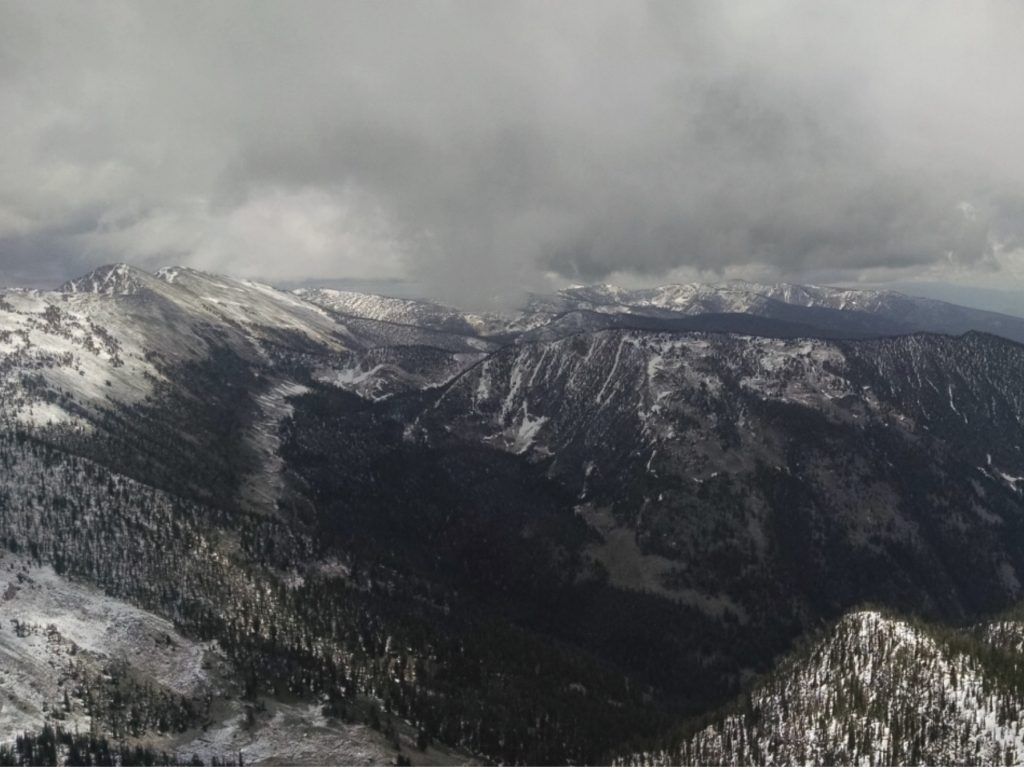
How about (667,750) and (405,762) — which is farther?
(667,750)

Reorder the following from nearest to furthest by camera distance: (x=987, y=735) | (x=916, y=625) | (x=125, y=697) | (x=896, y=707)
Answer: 1. (x=987, y=735)
2. (x=896, y=707)
3. (x=125, y=697)
4. (x=916, y=625)

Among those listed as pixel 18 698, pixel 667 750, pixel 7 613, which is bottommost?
pixel 667 750

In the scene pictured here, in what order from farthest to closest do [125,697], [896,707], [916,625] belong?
[916,625]
[125,697]
[896,707]

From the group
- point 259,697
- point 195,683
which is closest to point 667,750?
point 259,697

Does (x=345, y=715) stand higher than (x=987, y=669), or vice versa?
(x=987, y=669)

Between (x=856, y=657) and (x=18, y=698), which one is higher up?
(x=856, y=657)

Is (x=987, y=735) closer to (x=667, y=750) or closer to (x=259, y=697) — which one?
(x=667, y=750)

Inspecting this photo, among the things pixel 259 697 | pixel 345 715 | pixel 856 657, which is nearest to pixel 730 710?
pixel 856 657

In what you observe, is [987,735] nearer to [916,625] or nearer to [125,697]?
[916,625]

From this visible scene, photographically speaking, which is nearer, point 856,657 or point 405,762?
point 405,762

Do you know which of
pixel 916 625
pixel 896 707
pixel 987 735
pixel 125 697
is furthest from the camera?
pixel 916 625
